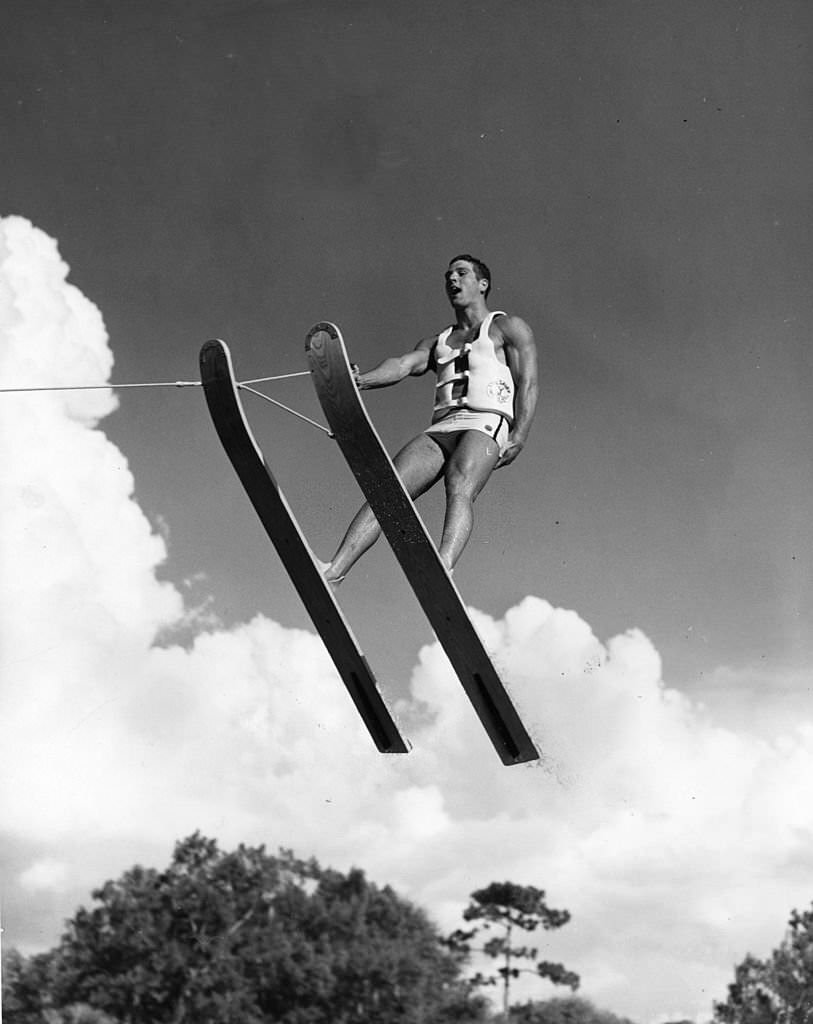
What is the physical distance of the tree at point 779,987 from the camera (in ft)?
56.3

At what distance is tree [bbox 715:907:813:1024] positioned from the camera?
17172 millimetres

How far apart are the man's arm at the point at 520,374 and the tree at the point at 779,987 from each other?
1483 centimetres

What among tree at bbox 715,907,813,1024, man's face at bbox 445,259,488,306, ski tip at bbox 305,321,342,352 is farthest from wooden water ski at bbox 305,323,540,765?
tree at bbox 715,907,813,1024

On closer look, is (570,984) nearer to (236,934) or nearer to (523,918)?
(523,918)

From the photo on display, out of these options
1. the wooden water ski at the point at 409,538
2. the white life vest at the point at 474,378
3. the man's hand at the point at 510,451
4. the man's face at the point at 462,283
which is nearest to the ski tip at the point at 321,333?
the wooden water ski at the point at 409,538

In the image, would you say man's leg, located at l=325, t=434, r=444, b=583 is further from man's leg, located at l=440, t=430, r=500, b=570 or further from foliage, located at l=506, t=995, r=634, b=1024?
foliage, located at l=506, t=995, r=634, b=1024

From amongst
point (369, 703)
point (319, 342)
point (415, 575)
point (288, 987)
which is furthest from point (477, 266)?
point (288, 987)

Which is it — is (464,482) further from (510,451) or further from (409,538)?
(409,538)

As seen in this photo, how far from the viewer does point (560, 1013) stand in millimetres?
19078

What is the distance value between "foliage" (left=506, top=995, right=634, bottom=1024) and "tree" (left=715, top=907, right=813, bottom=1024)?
224 centimetres

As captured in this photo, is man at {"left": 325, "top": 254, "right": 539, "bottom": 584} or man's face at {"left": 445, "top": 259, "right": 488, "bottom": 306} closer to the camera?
man at {"left": 325, "top": 254, "right": 539, "bottom": 584}

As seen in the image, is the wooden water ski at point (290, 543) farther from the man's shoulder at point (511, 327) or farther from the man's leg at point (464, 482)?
the man's shoulder at point (511, 327)

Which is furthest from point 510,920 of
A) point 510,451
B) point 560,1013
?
point 510,451

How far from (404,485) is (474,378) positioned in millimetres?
586
